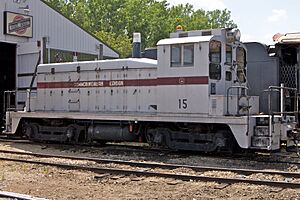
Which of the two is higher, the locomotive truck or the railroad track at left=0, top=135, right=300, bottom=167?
the locomotive truck

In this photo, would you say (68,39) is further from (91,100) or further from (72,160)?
(72,160)

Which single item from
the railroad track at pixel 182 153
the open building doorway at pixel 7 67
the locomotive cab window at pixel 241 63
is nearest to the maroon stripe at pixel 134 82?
the locomotive cab window at pixel 241 63

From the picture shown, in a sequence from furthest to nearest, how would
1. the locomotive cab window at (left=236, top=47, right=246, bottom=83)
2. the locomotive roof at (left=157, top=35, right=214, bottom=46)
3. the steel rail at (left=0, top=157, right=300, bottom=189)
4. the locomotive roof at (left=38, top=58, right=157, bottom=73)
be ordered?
the locomotive roof at (left=38, top=58, right=157, bottom=73), the locomotive cab window at (left=236, top=47, right=246, bottom=83), the locomotive roof at (left=157, top=35, right=214, bottom=46), the steel rail at (left=0, top=157, right=300, bottom=189)

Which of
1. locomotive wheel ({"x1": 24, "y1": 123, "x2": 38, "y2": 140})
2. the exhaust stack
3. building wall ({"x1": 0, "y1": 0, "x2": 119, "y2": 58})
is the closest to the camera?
the exhaust stack

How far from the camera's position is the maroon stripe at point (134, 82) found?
12320 millimetres

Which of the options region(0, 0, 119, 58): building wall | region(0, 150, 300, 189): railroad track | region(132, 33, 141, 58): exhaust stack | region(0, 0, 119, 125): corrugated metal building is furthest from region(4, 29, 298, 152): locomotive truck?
region(0, 0, 119, 58): building wall

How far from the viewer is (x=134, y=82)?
1398 cm

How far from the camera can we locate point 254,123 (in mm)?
11648

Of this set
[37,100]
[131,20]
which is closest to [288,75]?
[37,100]

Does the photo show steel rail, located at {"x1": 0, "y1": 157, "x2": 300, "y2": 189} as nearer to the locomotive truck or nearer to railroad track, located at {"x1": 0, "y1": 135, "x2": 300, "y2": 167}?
the locomotive truck

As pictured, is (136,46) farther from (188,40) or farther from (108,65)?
(188,40)

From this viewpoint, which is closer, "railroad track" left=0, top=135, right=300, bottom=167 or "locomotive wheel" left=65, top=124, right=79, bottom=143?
"railroad track" left=0, top=135, right=300, bottom=167

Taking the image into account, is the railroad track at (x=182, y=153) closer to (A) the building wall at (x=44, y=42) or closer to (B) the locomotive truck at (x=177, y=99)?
(B) the locomotive truck at (x=177, y=99)

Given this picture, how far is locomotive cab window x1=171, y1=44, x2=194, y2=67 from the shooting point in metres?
12.4
